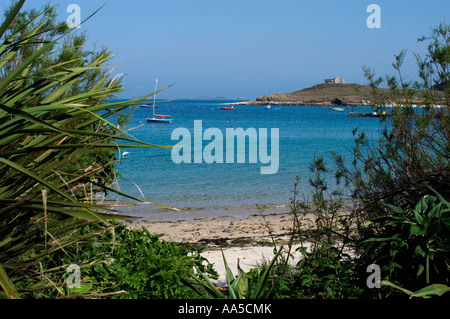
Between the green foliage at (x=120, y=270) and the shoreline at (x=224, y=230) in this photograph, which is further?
the shoreline at (x=224, y=230)

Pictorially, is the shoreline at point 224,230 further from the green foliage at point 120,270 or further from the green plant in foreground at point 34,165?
the green plant in foreground at point 34,165

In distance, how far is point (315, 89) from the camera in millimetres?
122125

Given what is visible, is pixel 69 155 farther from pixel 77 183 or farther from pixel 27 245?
pixel 27 245

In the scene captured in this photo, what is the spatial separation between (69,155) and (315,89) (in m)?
122

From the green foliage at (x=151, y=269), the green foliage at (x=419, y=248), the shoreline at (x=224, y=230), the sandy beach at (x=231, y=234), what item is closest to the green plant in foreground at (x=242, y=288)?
the green foliage at (x=151, y=269)

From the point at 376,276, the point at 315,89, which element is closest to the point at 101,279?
the point at 376,276

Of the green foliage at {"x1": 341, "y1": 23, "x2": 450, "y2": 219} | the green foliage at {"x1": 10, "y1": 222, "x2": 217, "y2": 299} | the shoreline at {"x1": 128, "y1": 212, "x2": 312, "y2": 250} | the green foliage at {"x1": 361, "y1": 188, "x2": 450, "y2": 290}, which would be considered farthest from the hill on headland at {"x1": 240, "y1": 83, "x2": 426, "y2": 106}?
the green foliage at {"x1": 361, "y1": 188, "x2": 450, "y2": 290}

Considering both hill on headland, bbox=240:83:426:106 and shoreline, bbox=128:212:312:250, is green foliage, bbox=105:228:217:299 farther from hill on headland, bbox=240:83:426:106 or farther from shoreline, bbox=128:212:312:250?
hill on headland, bbox=240:83:426:106

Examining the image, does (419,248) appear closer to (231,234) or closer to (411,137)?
(411,137)

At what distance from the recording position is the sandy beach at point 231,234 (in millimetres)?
7273

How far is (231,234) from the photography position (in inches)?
419

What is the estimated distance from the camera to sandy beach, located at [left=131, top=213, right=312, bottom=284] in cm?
727

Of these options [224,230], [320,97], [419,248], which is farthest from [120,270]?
[320,97]

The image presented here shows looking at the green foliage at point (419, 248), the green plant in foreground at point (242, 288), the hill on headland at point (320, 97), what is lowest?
the green plant in foreground at point (242, 288)
